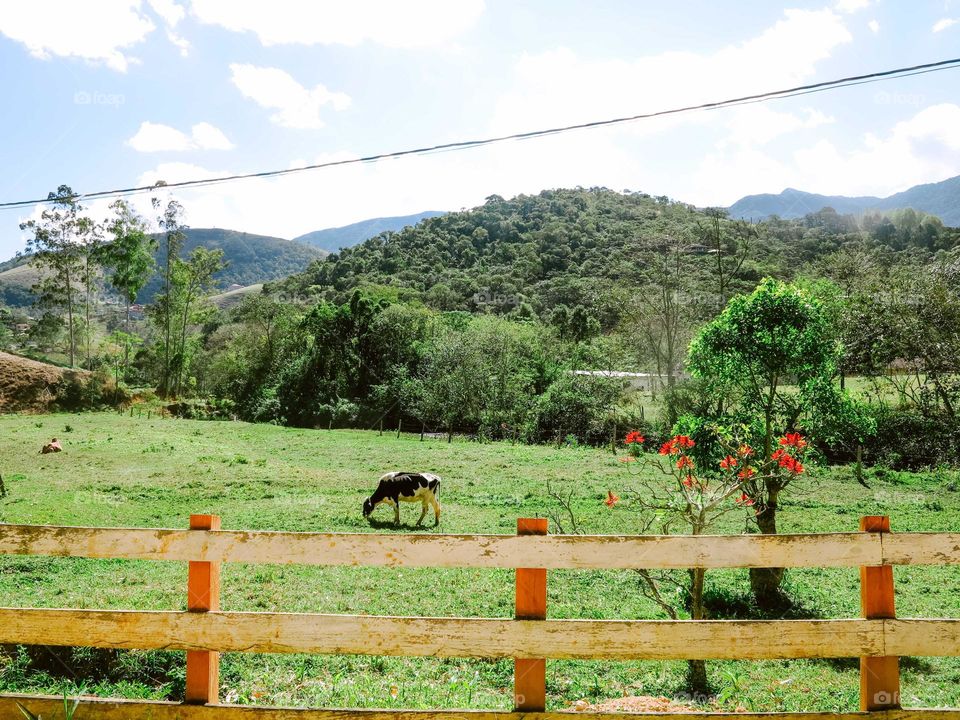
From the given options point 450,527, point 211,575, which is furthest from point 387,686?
point 450,527

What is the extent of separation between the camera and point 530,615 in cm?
306

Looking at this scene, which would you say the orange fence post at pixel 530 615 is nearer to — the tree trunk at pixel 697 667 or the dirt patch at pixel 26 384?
the tree trunk at pixel 697 667

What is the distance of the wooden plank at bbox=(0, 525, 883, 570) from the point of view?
3.07 metres

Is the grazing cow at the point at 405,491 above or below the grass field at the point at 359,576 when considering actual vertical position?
above

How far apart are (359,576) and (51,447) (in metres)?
12.3

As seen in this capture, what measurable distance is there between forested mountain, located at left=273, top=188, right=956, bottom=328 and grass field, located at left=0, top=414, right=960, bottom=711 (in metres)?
20.1

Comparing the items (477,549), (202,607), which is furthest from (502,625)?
(202,607)

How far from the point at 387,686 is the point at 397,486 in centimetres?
745

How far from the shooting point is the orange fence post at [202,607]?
3.10 metres

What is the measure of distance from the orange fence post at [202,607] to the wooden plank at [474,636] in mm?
61

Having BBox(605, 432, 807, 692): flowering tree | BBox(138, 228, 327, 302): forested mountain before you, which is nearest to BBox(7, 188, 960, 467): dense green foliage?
BBox(605, 432, 807, 692): flowering tree

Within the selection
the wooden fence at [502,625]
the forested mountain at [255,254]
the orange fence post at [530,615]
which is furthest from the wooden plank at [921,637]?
the forested mountain at [255,254]

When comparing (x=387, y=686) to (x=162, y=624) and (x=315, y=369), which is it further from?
(x=315, y=369)
